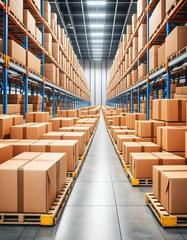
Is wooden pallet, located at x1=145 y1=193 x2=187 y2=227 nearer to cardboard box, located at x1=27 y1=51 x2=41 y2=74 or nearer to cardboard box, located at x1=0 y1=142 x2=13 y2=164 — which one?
cardboard box, located at x1=0 y1=142 x2=13 y2=164

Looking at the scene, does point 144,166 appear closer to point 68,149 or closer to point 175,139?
point 175,139

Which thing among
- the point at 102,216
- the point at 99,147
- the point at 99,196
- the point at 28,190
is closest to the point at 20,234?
the point at 28,190

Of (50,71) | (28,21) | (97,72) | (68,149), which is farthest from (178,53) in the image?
(97,72)

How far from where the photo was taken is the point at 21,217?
7.19 ft

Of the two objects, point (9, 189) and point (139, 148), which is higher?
point (139, 148)

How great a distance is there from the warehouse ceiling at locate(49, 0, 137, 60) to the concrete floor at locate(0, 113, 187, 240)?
14.9m

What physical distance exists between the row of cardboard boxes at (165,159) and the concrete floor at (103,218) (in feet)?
0.83

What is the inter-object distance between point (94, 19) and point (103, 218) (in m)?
19.5

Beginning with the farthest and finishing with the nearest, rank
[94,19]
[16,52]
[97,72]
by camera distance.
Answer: [97,72]
[94,19]
[16,52]

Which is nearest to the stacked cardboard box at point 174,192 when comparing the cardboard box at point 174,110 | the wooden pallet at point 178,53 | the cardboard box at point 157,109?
the cardboard box at point 174,110

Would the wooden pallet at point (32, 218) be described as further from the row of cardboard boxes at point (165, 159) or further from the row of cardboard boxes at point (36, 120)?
the row of cardboard boxes at point (36, 120)

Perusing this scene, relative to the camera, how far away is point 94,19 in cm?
1892

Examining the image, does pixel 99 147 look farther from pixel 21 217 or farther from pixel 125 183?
pixel 21 217

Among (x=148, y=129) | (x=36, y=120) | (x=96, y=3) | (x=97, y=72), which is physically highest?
(x=96, y=3)
